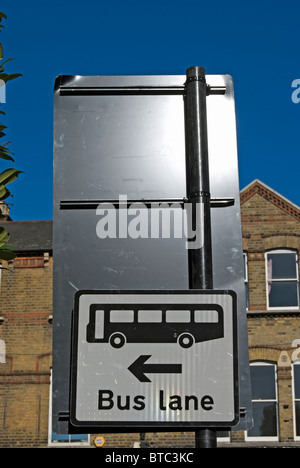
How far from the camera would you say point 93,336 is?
264cm

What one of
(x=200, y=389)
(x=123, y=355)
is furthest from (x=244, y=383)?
(x=123, y=355)

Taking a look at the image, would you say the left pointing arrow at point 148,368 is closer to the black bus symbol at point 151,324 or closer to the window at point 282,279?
the black bus symbol at point 151,324

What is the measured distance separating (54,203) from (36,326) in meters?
18.1

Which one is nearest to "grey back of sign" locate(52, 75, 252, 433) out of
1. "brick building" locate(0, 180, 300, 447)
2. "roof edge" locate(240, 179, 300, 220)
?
"brick building" locate(0, 180, 300, 447)

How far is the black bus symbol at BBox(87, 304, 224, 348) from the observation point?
2.63 meters

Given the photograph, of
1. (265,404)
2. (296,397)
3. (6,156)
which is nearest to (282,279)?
(296,397)

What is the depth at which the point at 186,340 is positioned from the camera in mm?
2633

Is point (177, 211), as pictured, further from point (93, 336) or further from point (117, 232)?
point (93, 336)

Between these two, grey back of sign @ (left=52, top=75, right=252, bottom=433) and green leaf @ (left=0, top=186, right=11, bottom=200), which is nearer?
grey back of sign @ (left=52, top=75, right=252, bottom=433)

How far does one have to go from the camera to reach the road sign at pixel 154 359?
2584 mm

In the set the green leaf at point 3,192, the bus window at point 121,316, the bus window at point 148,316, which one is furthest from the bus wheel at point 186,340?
the green leaf at point 3,192

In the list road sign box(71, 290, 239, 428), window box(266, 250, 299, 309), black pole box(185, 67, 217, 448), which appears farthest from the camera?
window box(266, 250, 299, 309)

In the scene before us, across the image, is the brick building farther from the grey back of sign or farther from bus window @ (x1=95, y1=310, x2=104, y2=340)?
bus window @ (x1=95, y1=310, x2=104, y2=340)

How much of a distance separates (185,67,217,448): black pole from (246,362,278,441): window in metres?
17.3
